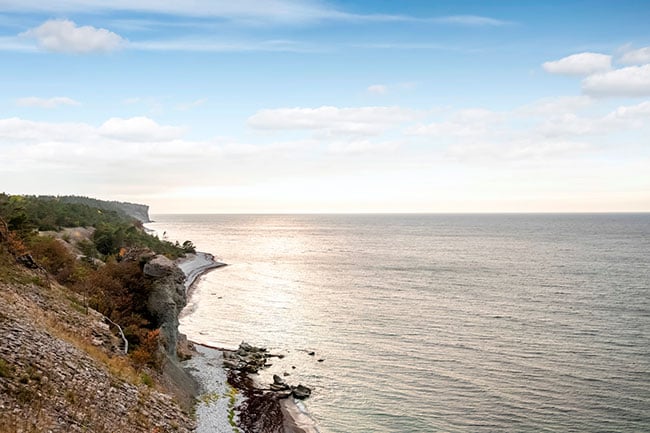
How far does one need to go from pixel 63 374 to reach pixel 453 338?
50258 millimetres

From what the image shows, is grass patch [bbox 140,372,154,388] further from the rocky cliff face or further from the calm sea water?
the calm sea water

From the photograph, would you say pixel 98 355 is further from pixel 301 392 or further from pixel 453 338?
pixel 453 338

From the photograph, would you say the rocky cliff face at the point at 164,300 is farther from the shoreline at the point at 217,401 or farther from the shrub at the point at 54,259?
the shrub at the point at 54,259

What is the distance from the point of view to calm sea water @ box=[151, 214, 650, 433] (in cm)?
4081

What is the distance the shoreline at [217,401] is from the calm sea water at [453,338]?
78.3 inches

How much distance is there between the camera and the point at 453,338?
6166 centimetres

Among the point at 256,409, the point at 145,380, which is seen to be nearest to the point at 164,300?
the point at 256,409

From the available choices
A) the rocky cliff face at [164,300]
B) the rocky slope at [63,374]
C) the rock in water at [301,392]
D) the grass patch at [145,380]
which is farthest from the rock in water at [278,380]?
the grass patch at [145,380]

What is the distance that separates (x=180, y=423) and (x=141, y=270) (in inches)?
719

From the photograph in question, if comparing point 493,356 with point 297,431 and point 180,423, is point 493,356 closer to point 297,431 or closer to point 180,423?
point 297,431

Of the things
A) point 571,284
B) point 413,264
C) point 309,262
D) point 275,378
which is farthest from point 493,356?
point 309,262

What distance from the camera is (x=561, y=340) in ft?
197

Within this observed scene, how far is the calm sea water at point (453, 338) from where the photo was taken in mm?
40812

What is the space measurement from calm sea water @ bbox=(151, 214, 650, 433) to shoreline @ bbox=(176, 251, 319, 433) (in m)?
1.99
